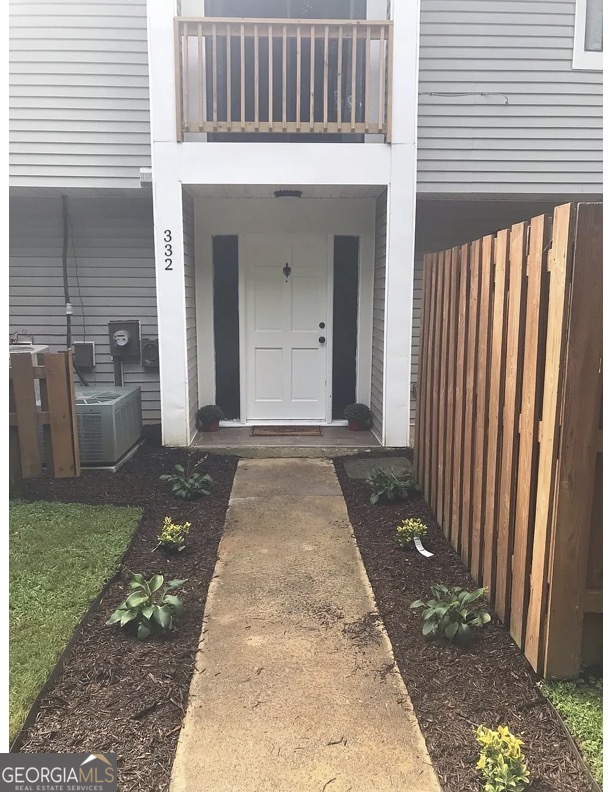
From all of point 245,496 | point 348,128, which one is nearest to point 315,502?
point 245,496

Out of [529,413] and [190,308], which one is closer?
[529,413]

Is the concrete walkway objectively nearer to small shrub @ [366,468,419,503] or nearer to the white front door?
small shrub @ [366,468,419,503]

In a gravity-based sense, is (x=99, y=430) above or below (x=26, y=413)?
below

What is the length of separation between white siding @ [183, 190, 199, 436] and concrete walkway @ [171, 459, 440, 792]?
2.64 metres

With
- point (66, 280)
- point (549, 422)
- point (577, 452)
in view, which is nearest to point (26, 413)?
point (66, 280)

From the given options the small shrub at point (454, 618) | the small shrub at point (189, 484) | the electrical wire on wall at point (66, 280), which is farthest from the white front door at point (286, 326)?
the small shrub at point (454, 618)

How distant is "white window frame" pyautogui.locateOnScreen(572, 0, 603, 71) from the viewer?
5.75 metres

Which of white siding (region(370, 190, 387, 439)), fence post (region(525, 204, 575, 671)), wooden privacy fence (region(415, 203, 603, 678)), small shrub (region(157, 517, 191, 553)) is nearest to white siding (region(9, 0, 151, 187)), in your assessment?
white siding (region(370, 190, 387, 439))

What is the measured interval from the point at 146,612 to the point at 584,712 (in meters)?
1.78

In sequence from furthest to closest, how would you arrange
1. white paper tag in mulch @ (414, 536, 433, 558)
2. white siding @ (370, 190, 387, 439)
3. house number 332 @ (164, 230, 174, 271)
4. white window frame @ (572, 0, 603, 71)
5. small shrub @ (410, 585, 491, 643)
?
white siding @ (370, 190, 387, 439), white window frame @ (572, 0, 603, 71), house number 332 @ (164, 230, 174, 271), white paper tag in mulch @ (414, 536, 433, 558), small shrub @ (410, 585, 491, 643)

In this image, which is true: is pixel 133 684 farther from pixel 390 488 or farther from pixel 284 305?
pixel 284 305

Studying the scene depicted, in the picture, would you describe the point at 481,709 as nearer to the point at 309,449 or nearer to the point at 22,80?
the point at 309,449

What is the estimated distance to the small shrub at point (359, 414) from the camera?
21.7 feet

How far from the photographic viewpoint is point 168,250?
559 cm
